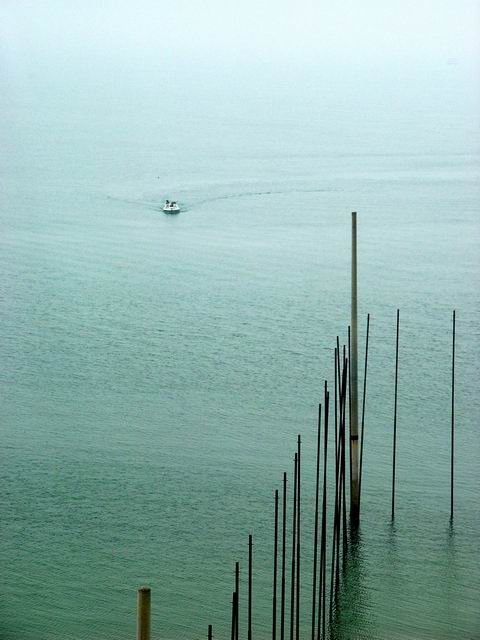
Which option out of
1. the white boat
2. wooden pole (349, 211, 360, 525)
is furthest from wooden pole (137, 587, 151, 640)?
the white boat

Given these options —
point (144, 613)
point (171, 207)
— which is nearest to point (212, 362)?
point (171, 207)

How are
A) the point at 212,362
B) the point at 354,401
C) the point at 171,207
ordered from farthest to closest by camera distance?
the point at 171,207, the point at 212,362, the point at 354,401

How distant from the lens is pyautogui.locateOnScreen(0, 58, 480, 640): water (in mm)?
7164

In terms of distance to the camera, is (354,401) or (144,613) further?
(354,401)

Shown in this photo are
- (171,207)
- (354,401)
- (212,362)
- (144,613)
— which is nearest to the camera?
(144,613)

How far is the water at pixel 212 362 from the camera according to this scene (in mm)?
7164

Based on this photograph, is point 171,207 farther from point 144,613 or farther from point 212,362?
point 144,613

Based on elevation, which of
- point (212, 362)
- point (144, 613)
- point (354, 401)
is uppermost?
point (212, 362)

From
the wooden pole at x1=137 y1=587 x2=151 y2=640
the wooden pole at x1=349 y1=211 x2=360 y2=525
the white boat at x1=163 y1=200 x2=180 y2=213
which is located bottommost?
the wooden pole at x1=137 y1=587 x2=151 y2=640

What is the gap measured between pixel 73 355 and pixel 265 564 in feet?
16.4

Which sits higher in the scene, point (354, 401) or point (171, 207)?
point (171, 207)

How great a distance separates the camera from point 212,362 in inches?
451

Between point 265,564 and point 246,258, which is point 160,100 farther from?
point 265,564

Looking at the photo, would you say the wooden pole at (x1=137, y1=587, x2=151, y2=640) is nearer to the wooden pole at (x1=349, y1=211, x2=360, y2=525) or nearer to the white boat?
the wooden pole at (x1=349, y1=211, x2=360, y2=525)
